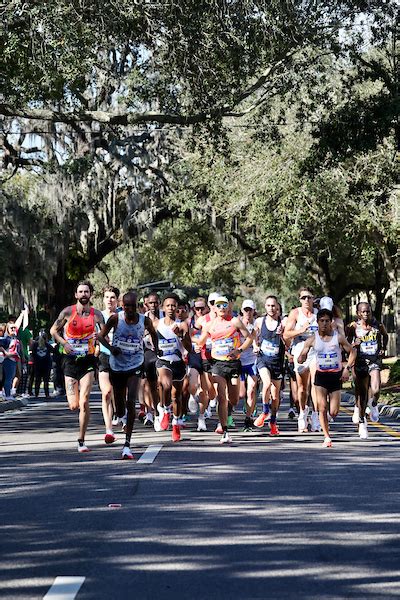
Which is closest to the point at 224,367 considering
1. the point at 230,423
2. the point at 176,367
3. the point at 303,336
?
the point at 176,367

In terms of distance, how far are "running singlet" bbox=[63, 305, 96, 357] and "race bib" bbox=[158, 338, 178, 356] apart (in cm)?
224

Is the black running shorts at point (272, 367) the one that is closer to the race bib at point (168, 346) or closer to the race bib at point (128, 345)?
the race bib at point (168, 346)

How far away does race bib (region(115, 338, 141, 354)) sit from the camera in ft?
44.2

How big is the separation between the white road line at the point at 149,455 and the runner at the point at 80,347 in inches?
30.3

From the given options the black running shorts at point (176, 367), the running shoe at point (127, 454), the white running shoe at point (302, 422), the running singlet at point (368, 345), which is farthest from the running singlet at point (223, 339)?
the running singlet at point (368, 345)

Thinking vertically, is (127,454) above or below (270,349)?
below

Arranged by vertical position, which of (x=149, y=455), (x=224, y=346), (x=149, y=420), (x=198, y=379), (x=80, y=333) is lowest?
(x=149, y=455)

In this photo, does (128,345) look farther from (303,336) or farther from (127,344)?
(303,336)

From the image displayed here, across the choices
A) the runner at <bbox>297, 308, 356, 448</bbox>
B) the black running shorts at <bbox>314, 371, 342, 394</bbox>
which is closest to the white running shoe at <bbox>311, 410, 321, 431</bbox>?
the runner at <bbox>297, 308, 356, 448</bbox>

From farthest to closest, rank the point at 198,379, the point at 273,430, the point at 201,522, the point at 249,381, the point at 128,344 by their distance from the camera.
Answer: the point at 198,379 < the point at 249,381 < the point at 273,430 < the point at 128,344 < the point at 201,522

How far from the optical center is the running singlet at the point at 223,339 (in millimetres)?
15164

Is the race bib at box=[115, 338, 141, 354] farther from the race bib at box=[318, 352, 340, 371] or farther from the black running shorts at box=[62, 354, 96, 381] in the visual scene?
the race bib at box=[318, 352, 340, 371]

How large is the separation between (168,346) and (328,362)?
255cm

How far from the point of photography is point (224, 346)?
49.9 feet
